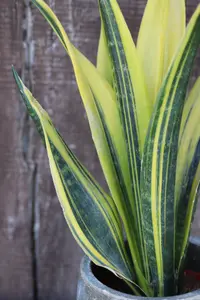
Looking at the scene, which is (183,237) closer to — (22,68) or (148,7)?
(148,7)

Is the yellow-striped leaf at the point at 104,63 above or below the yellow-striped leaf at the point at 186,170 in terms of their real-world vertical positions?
above

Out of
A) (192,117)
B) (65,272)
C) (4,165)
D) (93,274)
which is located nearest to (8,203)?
(4,165)

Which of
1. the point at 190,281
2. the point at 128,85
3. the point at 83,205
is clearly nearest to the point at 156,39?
the point at 128,85

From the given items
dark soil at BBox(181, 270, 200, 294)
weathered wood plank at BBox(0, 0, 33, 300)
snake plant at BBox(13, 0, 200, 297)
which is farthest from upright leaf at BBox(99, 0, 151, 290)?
weathered wood plank at BBox(0, 0, 33, 300)

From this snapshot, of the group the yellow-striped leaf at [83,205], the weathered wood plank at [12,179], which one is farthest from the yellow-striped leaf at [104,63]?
the weathered wood plank at [12,179]

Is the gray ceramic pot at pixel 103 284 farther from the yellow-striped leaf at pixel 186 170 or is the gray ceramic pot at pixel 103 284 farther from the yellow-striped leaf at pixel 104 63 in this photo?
the yellow-striped leaf at pixel 104 63

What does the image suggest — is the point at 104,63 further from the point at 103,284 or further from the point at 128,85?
the point at 103,284
